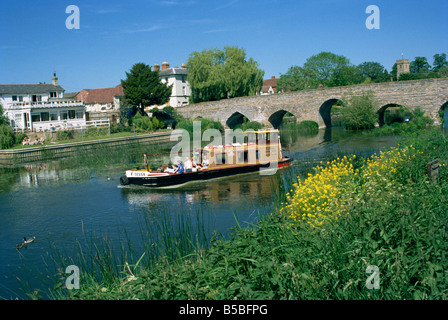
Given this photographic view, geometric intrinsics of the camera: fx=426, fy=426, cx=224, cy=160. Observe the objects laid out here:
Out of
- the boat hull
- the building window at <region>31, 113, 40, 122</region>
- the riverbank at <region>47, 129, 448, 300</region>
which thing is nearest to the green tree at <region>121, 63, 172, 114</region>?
the building window at <region>31, 113, 40, 122</region>

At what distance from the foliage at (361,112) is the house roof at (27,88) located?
36041mm

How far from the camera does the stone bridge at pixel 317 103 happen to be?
35.7 m

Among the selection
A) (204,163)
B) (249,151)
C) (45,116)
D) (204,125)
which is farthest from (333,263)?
(45,116)

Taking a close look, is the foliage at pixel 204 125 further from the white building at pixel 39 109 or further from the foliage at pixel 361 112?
the foliage at pixel 361 112

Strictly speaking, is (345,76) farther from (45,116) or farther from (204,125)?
(45,116)

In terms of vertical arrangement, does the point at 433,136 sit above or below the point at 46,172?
above

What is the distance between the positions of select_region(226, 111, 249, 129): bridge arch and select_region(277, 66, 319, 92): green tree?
2620cm

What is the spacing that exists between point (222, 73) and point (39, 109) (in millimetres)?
20688

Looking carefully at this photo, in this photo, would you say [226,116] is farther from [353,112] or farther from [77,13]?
[77,13]

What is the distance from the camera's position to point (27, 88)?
171 ft

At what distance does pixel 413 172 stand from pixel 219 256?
19.4 ft

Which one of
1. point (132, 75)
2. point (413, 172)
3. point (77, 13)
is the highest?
point (132, 75)

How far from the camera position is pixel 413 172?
32.7ft
